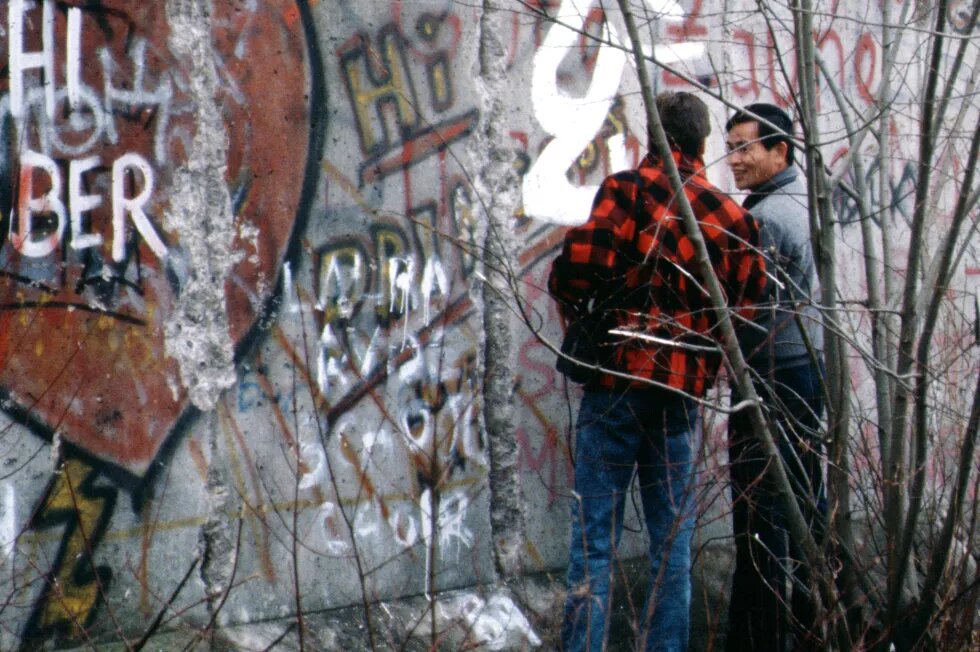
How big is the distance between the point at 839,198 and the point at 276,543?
3.06m

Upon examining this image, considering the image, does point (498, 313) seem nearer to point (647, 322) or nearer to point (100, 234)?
point (647, 322)

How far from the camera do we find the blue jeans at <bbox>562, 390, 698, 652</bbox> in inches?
143

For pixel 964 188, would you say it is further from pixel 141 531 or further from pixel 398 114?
pixel 141 531

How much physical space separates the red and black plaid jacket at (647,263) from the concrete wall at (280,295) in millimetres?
504

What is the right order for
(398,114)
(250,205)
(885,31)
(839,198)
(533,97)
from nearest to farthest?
1. (885,31)
2. (250,205)
3. (398,114)
4. (533,97)
5. (839,198)

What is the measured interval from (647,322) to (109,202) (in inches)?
61.9

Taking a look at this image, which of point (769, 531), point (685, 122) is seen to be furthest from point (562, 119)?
point (769, 531)

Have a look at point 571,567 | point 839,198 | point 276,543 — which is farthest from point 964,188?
point 839,198

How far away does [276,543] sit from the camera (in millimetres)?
3938

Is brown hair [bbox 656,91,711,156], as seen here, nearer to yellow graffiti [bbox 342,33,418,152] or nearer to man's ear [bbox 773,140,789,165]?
man's ear [bbox 773,140,789,165]

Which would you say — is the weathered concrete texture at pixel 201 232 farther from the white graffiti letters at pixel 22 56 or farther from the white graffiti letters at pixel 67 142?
the white graffiti letters at pixel 22 56

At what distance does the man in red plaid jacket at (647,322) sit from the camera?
3.56 metres

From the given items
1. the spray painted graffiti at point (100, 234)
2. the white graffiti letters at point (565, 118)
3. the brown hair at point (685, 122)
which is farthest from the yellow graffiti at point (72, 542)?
the brown hair at point (685, 122)

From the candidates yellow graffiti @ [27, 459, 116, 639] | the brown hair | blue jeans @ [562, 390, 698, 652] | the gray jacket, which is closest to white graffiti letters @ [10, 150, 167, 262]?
yellow graffiti @ [27, 459, 116, 639]
